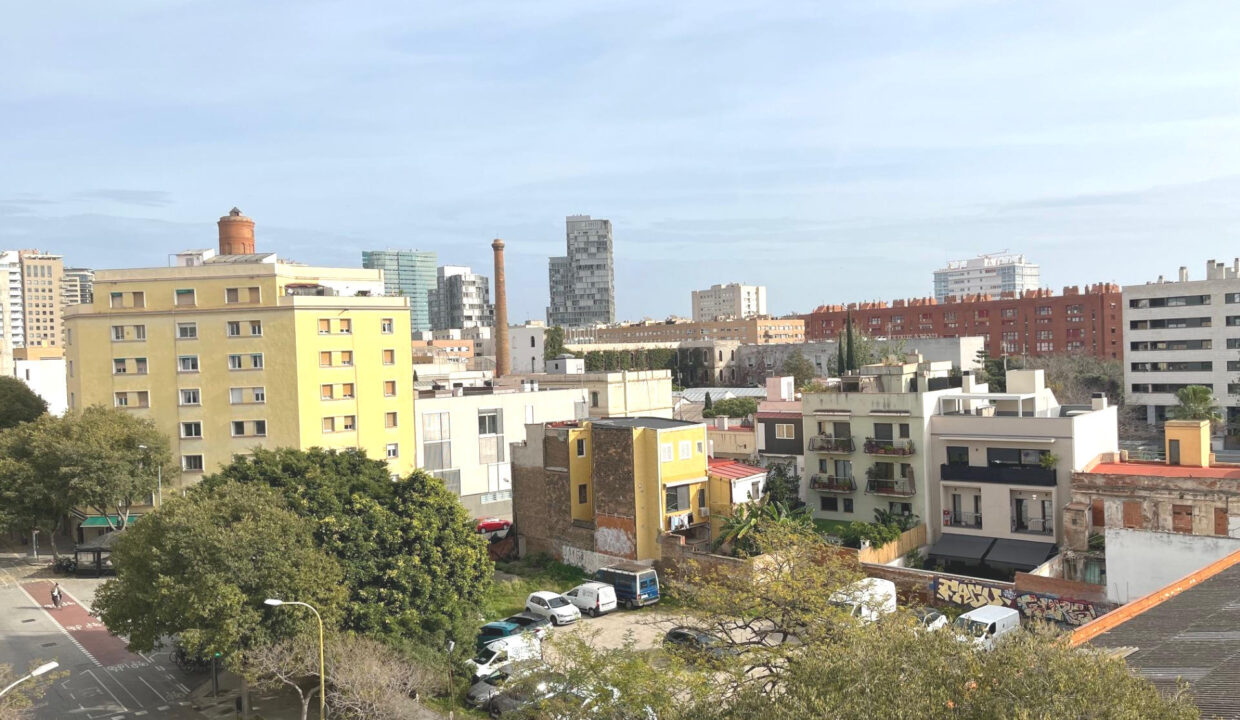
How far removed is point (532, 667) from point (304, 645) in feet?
28.2

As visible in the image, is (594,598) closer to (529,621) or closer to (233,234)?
(529,621)

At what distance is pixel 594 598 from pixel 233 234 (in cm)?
4758

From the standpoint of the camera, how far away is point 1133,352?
98.5 m

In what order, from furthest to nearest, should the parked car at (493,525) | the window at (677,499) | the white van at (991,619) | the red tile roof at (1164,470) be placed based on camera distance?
the parked car at (493,525) → the window at (677,499) → the red tile roof at (1164,470) → the white van at (991,619)

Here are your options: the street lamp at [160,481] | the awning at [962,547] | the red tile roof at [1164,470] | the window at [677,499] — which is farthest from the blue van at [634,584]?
the street lamp at [160,481]

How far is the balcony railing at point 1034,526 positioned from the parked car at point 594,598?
2026cm

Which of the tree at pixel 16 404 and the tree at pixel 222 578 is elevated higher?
the tree at pixel 16 404

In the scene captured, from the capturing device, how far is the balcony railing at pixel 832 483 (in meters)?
52.8

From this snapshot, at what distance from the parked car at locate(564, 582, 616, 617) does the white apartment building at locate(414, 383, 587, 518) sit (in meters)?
21.0

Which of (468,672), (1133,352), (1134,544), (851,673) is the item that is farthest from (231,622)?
(1133,352)

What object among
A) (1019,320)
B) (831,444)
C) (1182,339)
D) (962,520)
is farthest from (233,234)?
(1019,320)

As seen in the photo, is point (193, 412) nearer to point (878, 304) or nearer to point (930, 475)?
point (930, 475)

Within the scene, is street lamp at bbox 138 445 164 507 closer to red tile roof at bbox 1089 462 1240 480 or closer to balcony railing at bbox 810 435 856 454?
balcony railing at bbox 810 435 856 454

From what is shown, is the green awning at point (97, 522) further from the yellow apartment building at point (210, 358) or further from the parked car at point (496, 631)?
the parked car at point (496, 631)
